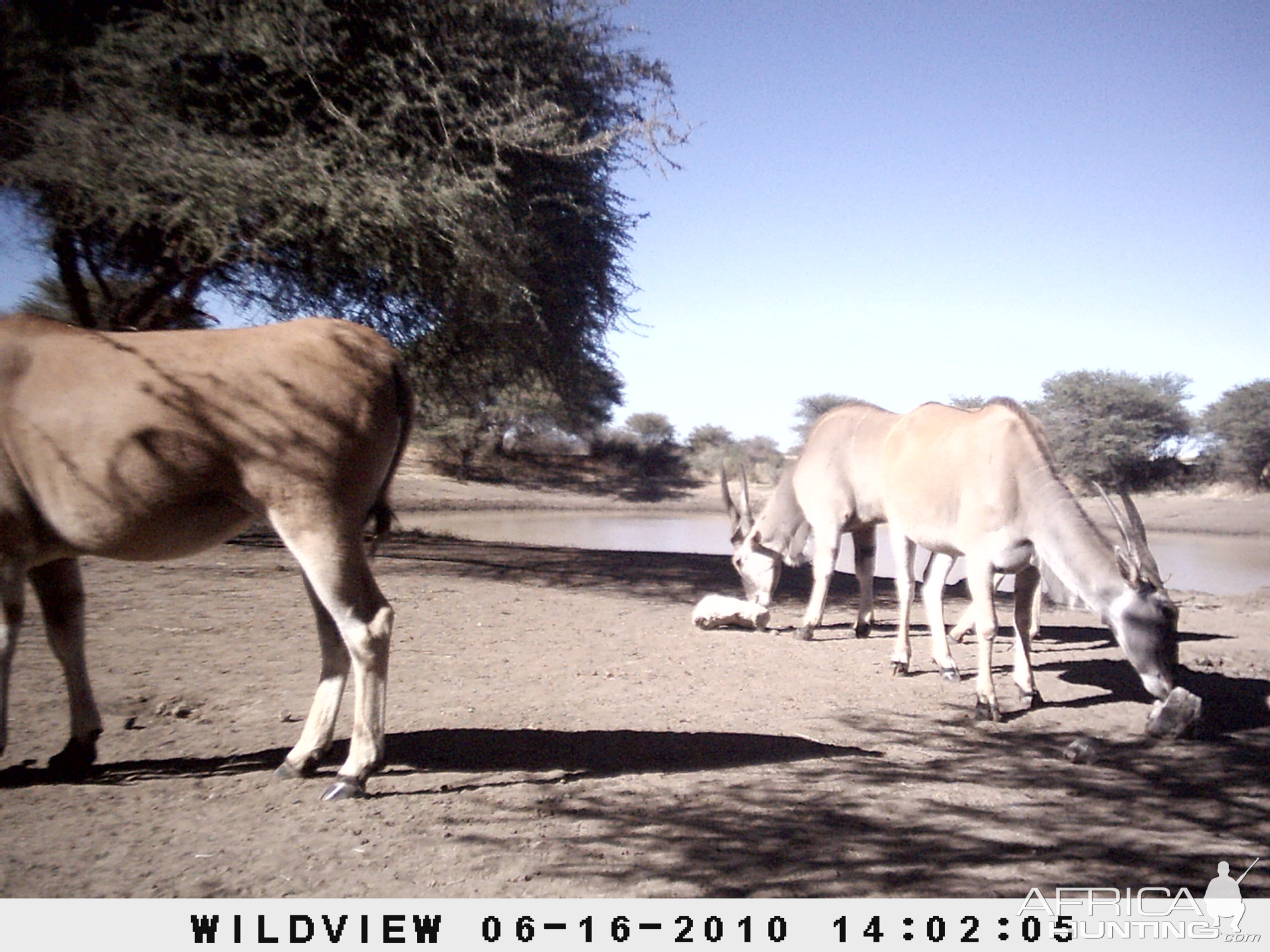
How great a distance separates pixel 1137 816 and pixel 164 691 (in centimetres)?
533

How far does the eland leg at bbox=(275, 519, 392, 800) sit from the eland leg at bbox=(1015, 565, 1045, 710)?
14.9 feet

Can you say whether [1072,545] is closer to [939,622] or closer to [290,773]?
[939,622]

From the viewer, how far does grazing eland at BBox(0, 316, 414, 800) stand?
3.92m

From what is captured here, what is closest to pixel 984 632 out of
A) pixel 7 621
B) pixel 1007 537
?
pixel 1007 537

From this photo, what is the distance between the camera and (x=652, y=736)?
5.34m

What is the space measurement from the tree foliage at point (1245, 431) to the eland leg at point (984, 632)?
540 inches

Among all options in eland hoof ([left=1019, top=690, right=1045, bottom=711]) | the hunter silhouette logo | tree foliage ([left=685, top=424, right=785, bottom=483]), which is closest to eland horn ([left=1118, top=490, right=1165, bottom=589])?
eland hoof ([left=1019, top=690, right=1045, bottom=711])

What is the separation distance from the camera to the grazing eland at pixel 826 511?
9.11 m

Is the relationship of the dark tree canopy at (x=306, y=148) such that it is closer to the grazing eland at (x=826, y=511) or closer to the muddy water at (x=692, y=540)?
the grazing eland at (x=826, y=511)

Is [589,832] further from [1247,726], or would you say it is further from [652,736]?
[1247,726]

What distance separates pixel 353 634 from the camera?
4148mm

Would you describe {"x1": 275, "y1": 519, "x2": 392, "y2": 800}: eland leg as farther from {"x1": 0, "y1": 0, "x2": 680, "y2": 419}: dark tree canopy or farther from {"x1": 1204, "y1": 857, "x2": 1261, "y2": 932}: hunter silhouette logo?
{"x1": 0, "y1": 0, "x2": 680, "y2": 419}: dark tree canopy

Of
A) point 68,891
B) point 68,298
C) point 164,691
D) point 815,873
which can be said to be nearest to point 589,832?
A: point 815,873

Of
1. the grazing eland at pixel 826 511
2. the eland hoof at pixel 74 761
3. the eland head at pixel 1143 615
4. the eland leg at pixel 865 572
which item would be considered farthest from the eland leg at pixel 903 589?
the eland hoof at pixel 74 761
